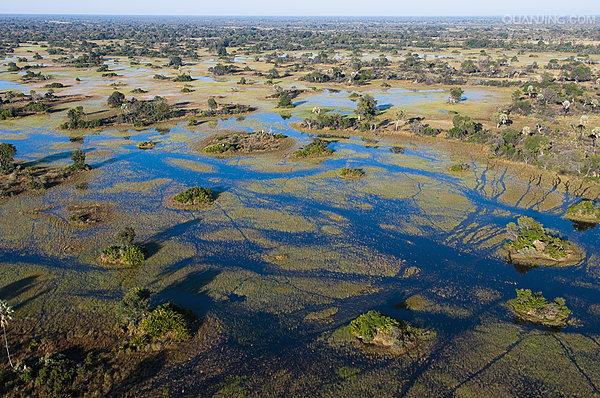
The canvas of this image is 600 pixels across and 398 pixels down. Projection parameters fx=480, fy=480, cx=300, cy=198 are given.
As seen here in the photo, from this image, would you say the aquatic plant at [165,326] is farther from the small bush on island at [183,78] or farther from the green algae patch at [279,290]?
the small bush on island at [183,78]

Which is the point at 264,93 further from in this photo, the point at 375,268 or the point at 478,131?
the point at 375,268

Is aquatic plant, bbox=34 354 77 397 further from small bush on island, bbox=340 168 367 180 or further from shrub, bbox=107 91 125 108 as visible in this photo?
shrub, bbox=107 91 125 108

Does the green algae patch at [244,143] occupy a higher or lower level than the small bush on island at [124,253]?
higher

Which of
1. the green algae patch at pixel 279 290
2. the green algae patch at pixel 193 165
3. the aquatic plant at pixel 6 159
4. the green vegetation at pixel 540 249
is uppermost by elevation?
the aquatic plant at pixel 6 159

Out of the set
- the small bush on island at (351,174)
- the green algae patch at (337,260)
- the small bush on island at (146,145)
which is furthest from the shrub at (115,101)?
the green algae patch at (337,260)

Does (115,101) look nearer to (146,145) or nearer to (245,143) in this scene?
(146,145)

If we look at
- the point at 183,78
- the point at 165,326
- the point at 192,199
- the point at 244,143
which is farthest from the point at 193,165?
the point at 183,78
